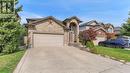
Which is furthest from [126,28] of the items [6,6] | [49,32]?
[6,6]

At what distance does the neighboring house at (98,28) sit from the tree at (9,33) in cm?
2301

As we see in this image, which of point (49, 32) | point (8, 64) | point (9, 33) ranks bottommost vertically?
point (8, 64)

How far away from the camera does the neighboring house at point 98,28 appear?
4644 centimetres

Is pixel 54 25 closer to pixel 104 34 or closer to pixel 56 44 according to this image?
pixel 56 44

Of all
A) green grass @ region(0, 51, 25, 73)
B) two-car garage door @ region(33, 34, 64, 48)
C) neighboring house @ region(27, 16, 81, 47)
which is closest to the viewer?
green grass @ region(0, 51, 25, 73)

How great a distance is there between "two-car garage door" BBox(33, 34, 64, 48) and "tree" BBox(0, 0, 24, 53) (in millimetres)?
7886

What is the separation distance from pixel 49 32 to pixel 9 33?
34.6ft

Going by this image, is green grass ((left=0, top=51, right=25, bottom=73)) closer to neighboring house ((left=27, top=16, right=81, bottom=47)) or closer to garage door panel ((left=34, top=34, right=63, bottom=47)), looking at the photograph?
neighboring house ((left=27, top=16, right=81, bottom=47))

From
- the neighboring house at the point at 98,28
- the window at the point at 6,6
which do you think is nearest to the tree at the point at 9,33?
the window at the point at 6,6

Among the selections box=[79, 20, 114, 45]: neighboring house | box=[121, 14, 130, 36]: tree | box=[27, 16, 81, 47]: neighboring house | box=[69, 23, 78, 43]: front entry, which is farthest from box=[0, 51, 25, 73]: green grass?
box=[121, 14, 130, 36]: tree

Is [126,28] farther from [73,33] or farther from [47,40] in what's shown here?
[47,40]

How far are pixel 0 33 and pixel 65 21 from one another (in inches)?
618

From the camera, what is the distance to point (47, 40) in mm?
34344

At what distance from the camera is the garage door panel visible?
33.6 m
